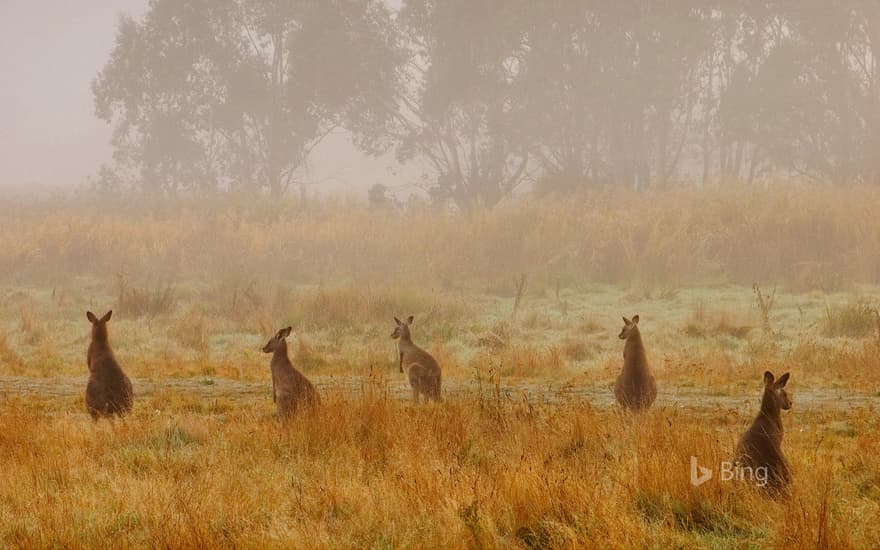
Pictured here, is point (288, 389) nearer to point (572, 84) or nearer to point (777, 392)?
point (777, 392)

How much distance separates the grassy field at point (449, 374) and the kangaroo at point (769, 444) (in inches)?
7.9

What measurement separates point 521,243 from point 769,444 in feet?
65.0

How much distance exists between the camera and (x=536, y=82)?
121 feet

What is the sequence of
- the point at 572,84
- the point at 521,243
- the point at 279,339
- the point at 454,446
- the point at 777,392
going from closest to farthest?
1. the point at 777,392
2. the point at 454,446
3. the point at 279,339
4. the point at 521,243
5. the point at 572,84

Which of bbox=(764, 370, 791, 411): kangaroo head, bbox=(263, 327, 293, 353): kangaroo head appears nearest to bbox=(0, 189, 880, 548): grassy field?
bbox=(764, 370, 791, 411): kangaroo head

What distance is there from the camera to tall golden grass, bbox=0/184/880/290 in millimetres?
23281

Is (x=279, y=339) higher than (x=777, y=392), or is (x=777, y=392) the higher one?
(x=279, y=339)

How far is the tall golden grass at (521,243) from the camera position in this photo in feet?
76.4

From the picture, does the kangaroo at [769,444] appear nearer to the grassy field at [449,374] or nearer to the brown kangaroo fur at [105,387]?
the grassy field at [449,374]

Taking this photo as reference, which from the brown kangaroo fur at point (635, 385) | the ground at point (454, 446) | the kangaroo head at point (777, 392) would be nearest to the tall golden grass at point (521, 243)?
the ground at point (454, 446)

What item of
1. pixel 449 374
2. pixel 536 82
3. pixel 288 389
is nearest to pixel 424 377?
pixel 288 389

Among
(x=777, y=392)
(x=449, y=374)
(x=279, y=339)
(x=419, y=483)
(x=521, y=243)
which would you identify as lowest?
(x=419, y=483)

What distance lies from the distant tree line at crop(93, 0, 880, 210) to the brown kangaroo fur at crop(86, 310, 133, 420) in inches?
993

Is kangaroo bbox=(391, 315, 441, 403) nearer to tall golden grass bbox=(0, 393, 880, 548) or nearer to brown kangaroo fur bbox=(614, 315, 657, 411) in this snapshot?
tall golden grass bbox=(0, 393, 880, 548)
